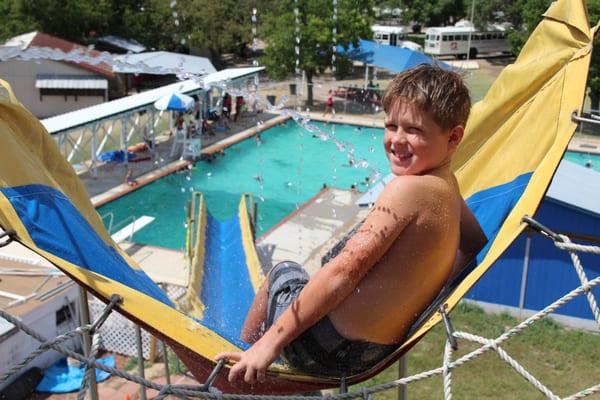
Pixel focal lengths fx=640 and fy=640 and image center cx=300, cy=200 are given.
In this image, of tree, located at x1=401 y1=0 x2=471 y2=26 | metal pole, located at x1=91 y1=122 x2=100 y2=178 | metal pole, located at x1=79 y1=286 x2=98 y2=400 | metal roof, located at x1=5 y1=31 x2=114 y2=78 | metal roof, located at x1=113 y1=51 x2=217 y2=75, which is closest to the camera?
metal pole, located at x1=79 y1=286 x2=98 y2=400

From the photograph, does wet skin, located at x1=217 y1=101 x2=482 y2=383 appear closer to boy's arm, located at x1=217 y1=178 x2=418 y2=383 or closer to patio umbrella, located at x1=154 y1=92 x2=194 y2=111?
boy's arm, located at x1=217 y1=178 x2=418 y2=383

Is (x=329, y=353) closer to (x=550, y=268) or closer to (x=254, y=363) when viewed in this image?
(x=254, y=363)

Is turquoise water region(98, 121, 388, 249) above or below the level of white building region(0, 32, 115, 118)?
below

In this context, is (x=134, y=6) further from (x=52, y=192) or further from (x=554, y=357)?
(x=52, y=192)

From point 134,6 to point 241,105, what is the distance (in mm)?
8260

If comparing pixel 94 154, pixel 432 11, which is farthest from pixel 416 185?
pixel 432 11

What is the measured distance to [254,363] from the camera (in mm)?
1803

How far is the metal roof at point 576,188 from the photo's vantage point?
7242mm

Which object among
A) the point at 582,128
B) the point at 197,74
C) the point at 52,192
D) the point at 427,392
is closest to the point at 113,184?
the point at 197,74

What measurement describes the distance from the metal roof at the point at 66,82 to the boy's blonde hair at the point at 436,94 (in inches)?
696

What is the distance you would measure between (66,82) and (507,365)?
1552 cm

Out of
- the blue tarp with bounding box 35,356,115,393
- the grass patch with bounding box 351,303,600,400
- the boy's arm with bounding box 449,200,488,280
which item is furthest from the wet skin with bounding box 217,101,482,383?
the blue tarp with bounding box 35,356,115,393

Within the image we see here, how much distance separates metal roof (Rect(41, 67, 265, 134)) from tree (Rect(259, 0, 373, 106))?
206 cm

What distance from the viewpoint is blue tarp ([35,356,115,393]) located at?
5.94 m
